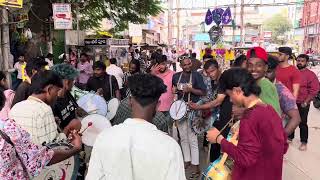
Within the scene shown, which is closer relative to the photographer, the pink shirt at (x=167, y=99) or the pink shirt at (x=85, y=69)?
the pink shirt at (x=167, y=99)

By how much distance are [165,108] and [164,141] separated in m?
3.89

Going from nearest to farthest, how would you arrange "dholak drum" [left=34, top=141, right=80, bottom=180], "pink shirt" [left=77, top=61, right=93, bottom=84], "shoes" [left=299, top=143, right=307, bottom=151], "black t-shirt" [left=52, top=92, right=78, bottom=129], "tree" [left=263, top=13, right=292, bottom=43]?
1. "dholak drum" [left=34, top=141, right=80, bottom=180]
2. "black t-shirt" [left=52, top=92, right=78, bottom=129]
3. "shoes" [left=299, top=143, right=307, bottom=151]
4. "pink shirt" [left=77, top=61, right=93, bottom=84]
5. "tree" [left=263, top=13, right=292, bottom=43]

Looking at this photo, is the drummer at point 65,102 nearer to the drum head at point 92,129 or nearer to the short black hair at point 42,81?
the drum head at point 92,129

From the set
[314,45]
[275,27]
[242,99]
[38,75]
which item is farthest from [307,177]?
[275,27]

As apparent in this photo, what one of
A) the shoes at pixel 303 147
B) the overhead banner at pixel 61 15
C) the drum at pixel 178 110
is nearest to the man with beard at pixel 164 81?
the drum at pixel 178 110

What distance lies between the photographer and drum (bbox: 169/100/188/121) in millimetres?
5406

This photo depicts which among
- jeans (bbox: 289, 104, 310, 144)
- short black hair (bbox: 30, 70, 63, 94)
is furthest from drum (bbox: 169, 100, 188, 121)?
jeans (bbox: 289, 104, 310, 144)

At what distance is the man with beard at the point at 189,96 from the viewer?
18.5ft

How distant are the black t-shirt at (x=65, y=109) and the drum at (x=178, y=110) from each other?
1.61m

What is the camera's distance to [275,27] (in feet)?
327

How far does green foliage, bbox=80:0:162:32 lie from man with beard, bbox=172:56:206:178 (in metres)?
10.8

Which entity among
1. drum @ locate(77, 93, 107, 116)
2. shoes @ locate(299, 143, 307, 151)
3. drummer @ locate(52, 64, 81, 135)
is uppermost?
drummer @ locate(52, 64, 81, 135)

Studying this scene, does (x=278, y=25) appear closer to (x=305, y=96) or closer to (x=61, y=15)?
(x=61, y=15)

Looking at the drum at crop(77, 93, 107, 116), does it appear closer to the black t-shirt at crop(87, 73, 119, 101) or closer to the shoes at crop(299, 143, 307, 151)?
the black t-shirt at crop(87, 73, 119, 101)
